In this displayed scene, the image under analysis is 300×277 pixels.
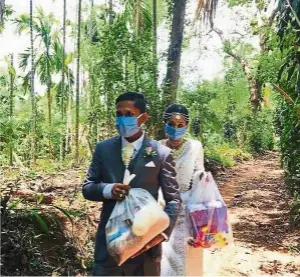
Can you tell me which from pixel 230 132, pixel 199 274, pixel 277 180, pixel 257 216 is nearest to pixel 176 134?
pixel 199 274

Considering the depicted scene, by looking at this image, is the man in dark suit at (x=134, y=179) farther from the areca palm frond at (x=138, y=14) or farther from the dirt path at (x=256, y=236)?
the areca palm frond at (x=138, y=14)

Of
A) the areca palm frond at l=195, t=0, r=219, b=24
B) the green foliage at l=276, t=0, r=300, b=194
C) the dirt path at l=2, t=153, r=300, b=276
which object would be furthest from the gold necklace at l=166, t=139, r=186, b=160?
the areca palm frond at l=195, t=0, r=219, b=24

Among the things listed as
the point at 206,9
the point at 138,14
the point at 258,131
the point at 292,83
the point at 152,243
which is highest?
the point at 138,14

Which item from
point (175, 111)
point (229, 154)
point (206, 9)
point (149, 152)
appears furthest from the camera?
point (229, 154)

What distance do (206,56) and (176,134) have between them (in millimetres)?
17873

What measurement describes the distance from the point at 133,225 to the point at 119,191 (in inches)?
7.2

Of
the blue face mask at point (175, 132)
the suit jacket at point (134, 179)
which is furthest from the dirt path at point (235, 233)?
the suit jacket at point (134, 179)

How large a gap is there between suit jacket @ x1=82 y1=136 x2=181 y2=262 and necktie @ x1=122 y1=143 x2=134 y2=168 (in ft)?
0.06

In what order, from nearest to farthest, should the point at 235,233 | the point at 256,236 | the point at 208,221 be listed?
the point at 208,221 < the point at 256,236 < the point at 235,233

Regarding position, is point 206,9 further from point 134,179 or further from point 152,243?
point 152,243

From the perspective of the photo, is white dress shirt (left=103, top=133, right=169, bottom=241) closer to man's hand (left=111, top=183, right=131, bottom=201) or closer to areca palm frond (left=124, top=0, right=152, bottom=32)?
A: man's hand (left=111, top=183, right=131, bottom=201)

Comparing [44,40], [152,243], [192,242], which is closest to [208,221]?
[192,242]

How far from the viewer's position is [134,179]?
240 cm

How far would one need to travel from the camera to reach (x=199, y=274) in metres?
3.50
